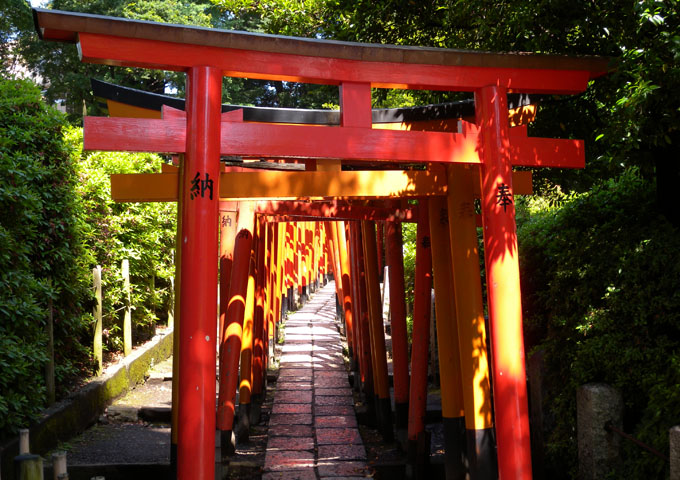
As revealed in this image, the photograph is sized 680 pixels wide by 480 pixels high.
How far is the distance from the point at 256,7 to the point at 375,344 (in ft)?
16.7

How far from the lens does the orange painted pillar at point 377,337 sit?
895cm

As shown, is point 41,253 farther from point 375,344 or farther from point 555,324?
point 555,324

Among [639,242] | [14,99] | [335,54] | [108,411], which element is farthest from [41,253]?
[639,242]

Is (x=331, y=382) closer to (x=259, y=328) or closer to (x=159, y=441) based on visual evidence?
(x=259, y=328)

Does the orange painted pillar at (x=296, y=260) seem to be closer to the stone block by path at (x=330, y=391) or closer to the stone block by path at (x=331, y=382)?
the stone block by path at (x=331, y=382)

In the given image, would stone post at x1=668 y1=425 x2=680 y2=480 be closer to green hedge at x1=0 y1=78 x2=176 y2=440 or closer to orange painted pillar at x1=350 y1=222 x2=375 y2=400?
green hedge at x1=0 y1=78 x2=176 y2=440

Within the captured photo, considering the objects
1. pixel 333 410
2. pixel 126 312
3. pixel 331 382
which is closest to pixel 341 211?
pixel 333 410

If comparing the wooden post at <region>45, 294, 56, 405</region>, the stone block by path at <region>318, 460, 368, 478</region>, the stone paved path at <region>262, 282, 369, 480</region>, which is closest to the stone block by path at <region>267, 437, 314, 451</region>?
the stone paved path at <region>262, 282, 369, 480</region>

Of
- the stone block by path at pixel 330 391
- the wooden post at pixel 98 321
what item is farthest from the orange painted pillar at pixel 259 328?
the wooden post at pixel 98 321

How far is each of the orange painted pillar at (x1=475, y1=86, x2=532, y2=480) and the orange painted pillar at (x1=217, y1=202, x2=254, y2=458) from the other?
3161 millimetres

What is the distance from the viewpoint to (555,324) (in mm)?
5934

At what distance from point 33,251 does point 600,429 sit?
5.50 meters

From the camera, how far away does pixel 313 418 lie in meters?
9.84

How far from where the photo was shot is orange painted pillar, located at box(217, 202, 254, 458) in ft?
23.4
